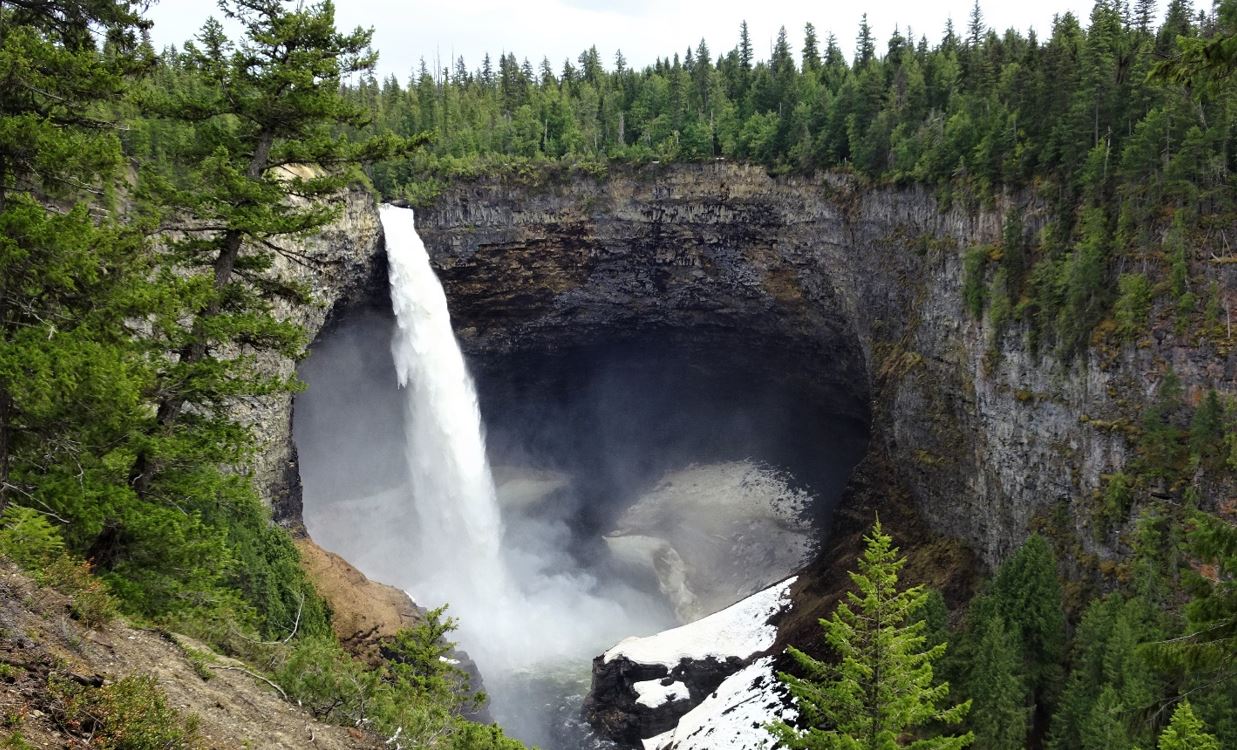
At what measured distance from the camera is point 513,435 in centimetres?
6181

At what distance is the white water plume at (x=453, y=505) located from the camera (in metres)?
47.2

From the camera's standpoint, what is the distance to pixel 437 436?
48.7 meters

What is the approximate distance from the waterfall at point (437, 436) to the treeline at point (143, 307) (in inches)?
1317

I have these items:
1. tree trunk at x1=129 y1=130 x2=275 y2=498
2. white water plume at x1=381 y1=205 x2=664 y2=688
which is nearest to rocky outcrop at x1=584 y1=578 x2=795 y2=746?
white water plume at x1=381 y1=205 x2=664 y2=688

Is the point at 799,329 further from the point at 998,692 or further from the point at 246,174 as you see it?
the point at 246,174

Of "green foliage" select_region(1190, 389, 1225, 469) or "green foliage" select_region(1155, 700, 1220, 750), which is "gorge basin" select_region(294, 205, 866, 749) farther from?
"green foliage" select_region(1190, 389, 1225, 469)

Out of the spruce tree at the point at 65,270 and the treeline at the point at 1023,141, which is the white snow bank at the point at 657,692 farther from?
the spruce tree at the point at 65,270

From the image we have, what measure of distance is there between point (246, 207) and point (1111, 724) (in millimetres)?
24065

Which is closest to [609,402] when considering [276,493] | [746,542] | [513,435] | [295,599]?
[513,435]

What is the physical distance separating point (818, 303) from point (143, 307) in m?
46.4

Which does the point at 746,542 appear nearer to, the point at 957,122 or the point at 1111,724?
the point at 957,122

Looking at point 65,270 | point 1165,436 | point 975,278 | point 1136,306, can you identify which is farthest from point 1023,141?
point 65,270

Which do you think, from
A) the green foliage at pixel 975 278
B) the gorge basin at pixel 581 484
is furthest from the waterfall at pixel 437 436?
the green foliage at pixel 975 278

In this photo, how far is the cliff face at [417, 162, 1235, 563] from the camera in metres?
34.8
